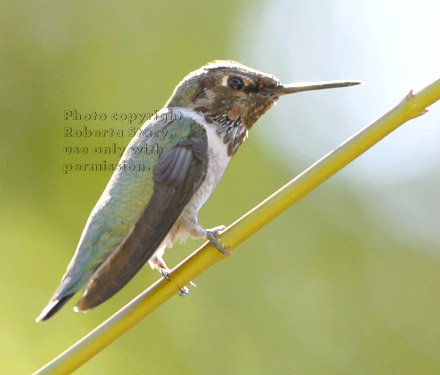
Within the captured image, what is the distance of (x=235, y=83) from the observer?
134 inches

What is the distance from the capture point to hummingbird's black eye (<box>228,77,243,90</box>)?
339 cm

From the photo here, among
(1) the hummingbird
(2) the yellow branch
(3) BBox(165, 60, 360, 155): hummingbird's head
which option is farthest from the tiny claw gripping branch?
(3) BBox(165, 60, 360, 155): hummingbird's head

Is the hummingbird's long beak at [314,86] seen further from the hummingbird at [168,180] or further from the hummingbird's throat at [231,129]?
Answer: the hummingbird's throat at [231,129]

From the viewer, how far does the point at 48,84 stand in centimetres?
596

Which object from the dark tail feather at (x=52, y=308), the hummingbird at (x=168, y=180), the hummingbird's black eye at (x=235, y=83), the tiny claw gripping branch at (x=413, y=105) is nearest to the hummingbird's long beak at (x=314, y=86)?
the hummingbird at (x=168, y=180)

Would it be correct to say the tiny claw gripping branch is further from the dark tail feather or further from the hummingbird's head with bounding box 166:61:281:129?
the hummingbird's head with bounding box 166:61:281:129

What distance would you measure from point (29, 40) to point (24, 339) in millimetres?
2810

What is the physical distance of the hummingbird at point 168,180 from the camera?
8.54 feet

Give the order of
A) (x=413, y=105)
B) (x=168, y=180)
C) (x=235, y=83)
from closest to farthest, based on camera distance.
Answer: (x=413, y=105)
(x=168, y=180)
(x=235, y=83)

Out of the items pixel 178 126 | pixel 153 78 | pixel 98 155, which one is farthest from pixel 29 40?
pixel 178 126

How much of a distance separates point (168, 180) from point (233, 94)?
663 millimetres

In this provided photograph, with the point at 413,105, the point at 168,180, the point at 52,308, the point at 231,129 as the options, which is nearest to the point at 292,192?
the point at 413,105

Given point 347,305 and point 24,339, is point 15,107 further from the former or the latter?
point 347,305

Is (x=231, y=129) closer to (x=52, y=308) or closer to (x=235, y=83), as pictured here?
(x=235, y=83)
